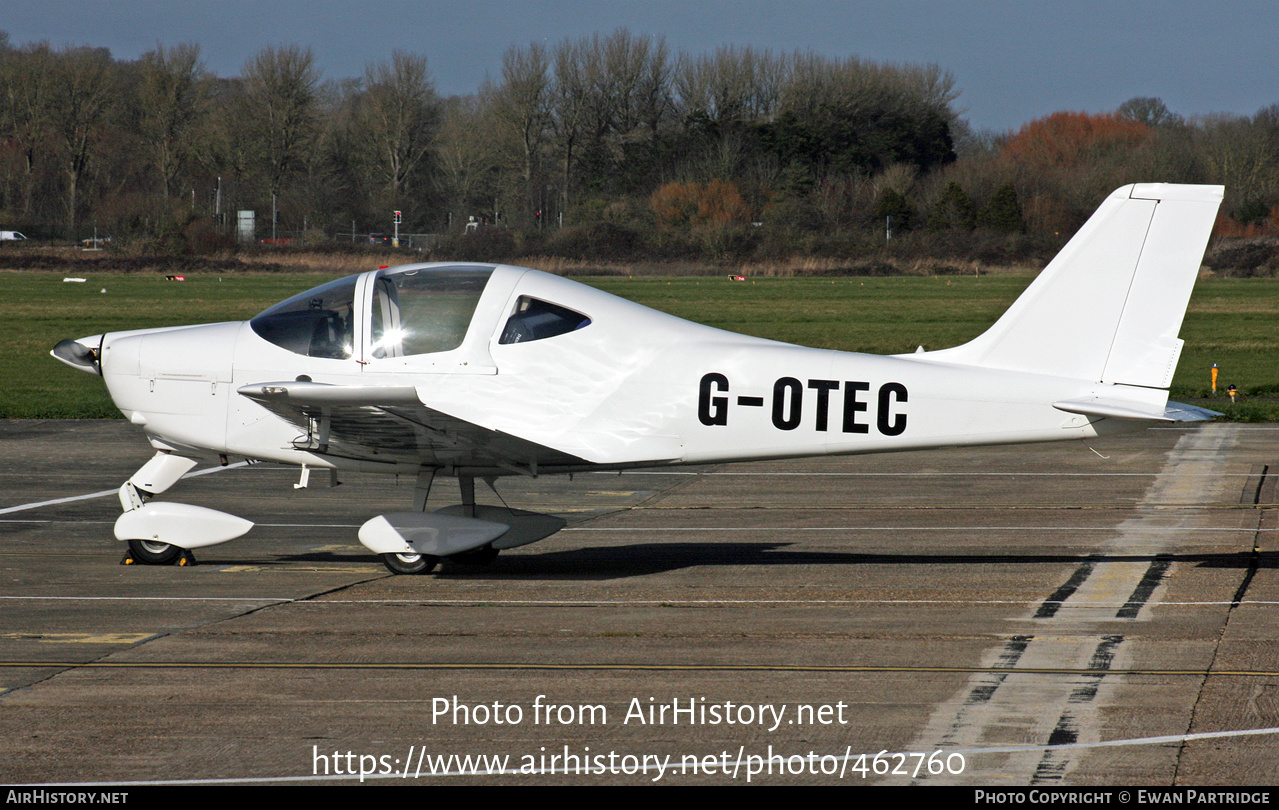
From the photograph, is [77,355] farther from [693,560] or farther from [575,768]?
[575,768]

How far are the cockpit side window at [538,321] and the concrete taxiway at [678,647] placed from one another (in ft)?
6.01

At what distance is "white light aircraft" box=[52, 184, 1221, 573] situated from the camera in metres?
9.06

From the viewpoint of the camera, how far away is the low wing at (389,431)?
337 inches

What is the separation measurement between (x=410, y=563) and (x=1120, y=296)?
5456mm

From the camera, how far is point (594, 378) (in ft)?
31.3

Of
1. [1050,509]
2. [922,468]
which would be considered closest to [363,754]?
[1050,509]

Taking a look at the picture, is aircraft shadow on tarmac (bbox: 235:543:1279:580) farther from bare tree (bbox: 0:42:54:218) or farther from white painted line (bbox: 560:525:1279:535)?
bare tree (bbox: 0:42:54:218)

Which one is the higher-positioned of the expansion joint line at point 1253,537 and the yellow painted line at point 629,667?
the expansion joint line at point 1253,537

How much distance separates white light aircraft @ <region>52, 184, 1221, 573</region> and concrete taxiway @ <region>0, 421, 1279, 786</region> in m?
1.00

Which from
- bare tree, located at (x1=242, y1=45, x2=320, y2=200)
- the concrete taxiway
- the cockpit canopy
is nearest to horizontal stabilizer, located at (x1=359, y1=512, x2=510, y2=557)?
the concrete taxiway

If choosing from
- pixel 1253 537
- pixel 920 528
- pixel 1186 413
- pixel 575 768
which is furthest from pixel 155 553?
pixel 1253 537

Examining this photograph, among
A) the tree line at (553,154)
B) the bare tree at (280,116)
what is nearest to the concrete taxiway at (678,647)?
the tree line at (553,154)

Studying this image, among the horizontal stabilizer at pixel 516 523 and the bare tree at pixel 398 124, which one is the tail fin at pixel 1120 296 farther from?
the bare tree at pixel 398 124

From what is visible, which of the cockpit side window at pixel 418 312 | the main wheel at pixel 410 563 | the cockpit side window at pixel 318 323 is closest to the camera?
the cockpit side window at pixel 418 312
